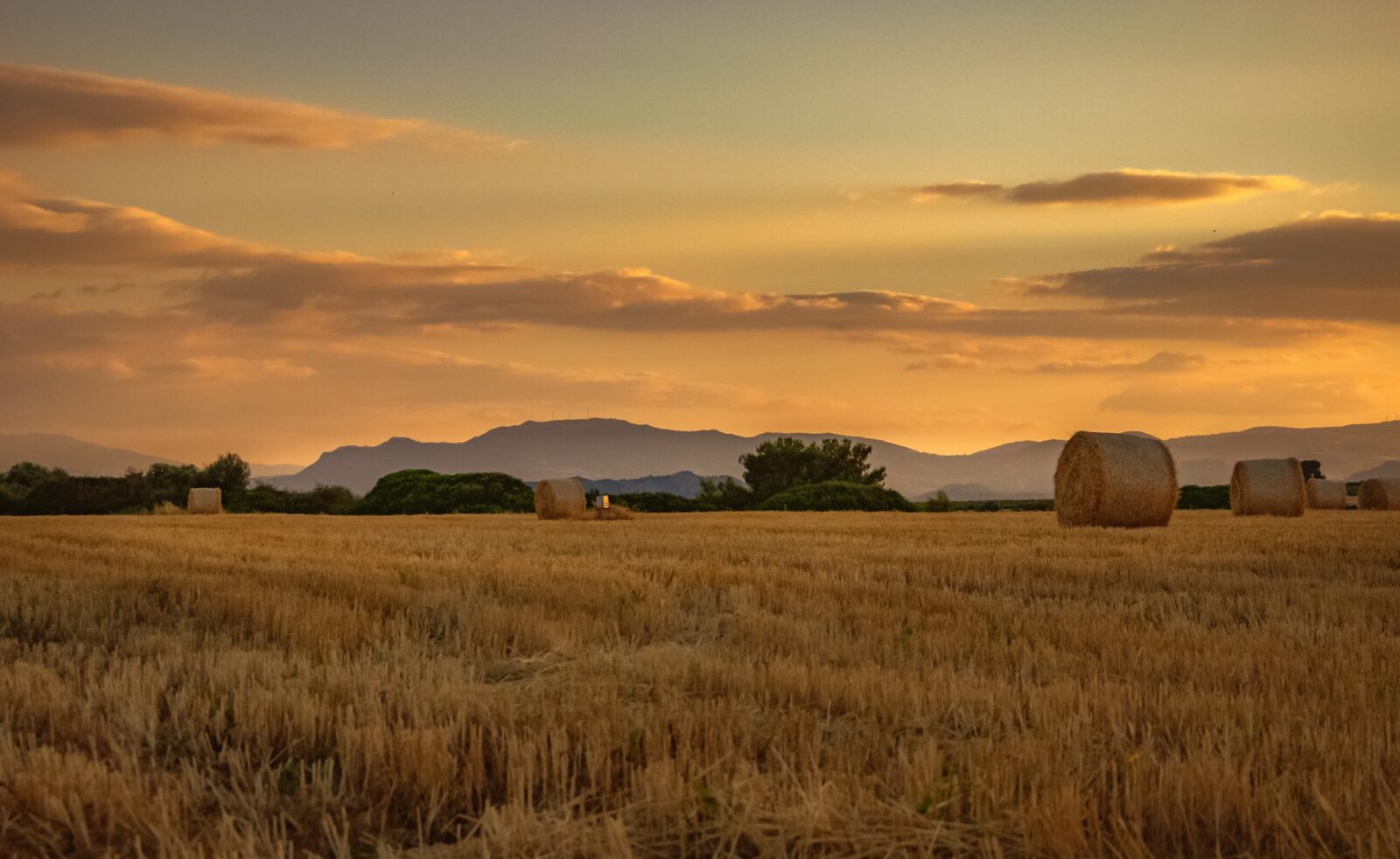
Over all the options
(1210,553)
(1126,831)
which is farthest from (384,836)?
(1210,553)

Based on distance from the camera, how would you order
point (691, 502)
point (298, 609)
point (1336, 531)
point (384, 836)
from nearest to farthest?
point (384, 836), point (298, 609), point (1336, 531), point (691, 502)

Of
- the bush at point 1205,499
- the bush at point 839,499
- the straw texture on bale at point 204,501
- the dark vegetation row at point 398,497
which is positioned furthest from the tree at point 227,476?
the bush at point 1205,499

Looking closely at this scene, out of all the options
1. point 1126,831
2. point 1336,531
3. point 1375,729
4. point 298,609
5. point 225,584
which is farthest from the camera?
point 1336,531

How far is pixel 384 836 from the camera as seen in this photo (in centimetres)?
391

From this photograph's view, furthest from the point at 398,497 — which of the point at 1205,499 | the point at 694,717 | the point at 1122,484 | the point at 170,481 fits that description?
the point at 694,717

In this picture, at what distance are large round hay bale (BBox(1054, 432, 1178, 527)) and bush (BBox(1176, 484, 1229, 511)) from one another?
23853 millimetres

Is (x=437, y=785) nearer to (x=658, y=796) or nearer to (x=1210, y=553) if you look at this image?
(x=658, y=796)

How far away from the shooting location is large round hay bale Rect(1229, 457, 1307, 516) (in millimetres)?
30938

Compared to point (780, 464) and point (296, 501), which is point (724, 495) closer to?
point (780, 464)

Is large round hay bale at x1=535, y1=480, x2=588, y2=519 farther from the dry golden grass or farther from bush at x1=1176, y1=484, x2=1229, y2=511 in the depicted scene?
bush at x1=1176, y1=484, x2=1229, y2=511

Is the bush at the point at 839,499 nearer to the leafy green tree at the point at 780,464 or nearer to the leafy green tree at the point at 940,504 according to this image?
the leafy green tree at the point at 940,504

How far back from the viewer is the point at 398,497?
5562 cm

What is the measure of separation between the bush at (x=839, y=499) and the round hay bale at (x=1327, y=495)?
1437 cm

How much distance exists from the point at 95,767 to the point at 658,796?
1936 millimetres
